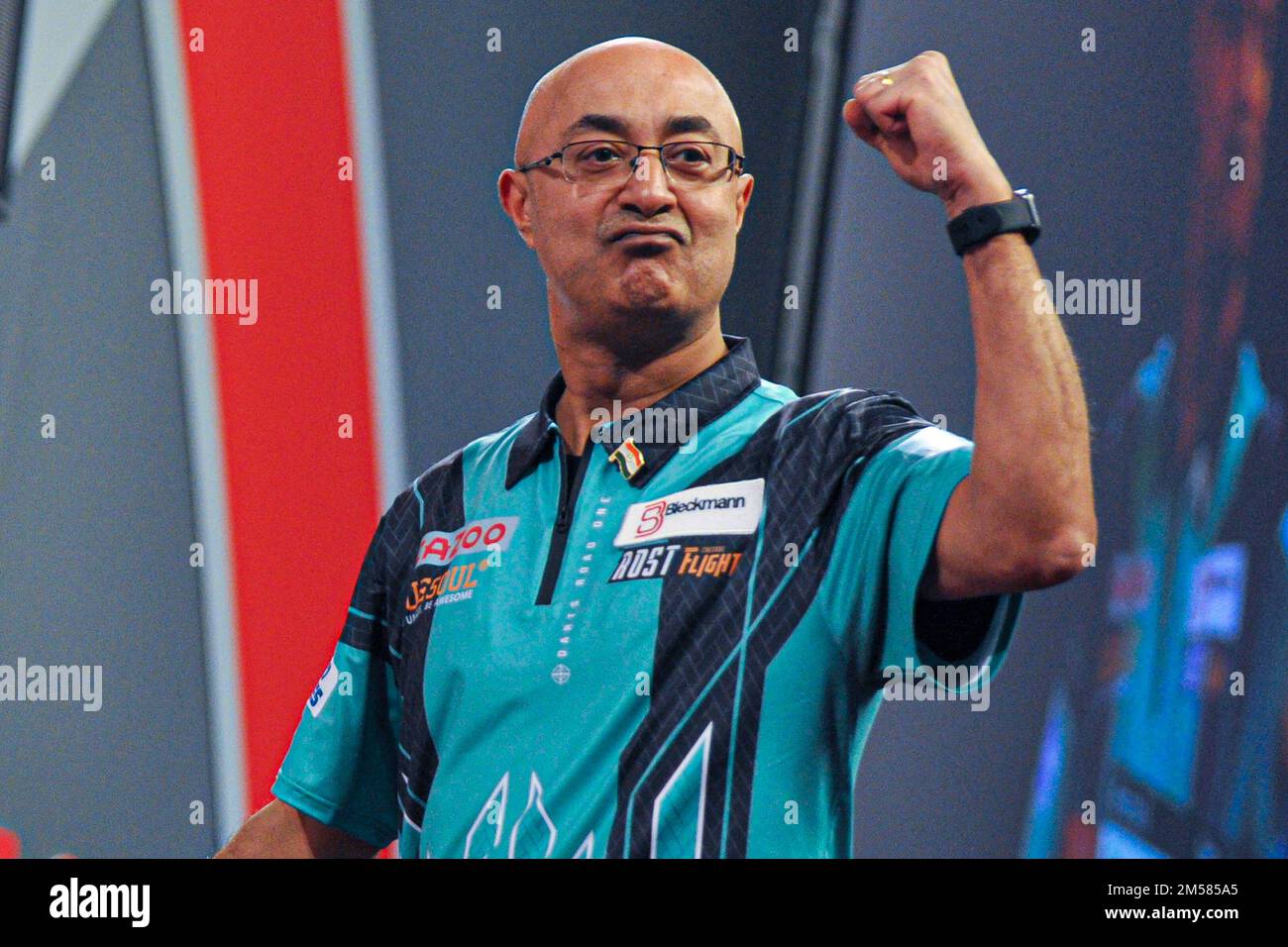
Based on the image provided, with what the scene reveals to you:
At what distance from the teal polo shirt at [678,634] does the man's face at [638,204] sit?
0.13 metres

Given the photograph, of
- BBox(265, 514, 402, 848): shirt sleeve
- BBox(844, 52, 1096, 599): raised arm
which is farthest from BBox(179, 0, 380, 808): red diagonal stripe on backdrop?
BBox(844, 52, 1096, 599): raised arm

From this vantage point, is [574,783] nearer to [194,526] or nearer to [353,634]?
[353,634]

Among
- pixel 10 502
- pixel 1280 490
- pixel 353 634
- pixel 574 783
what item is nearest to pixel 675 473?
pixel 574 783

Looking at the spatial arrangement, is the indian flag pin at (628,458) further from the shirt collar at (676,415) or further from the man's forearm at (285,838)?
the man's forearm at (285,838)

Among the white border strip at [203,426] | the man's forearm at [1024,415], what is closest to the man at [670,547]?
the man's forearm at [1024,415]

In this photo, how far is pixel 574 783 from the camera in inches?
56.2

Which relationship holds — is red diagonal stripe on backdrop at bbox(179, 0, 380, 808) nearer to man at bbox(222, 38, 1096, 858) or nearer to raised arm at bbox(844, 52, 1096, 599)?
man at bbox(222, 38, 1096, 858)

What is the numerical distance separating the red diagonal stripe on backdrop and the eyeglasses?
1279 mm

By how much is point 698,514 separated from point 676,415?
17 cm

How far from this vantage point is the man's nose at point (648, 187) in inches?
65.2

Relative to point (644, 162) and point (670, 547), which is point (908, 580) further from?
point (644, 162)

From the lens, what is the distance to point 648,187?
5.45ft

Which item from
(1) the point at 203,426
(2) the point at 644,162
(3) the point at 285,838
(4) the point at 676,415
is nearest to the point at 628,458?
(4) the point at 676,415
